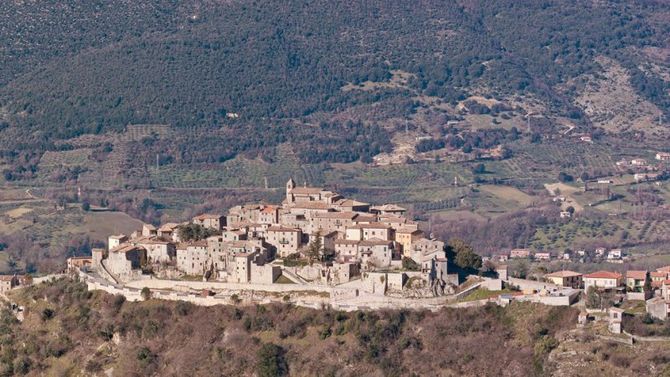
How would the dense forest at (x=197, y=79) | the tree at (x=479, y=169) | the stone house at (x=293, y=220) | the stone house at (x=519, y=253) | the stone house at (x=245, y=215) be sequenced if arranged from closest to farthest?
1. the stone house at (x=293, y=220)
2. the stone house at (x=245, y=215)
3. the stone house at (x=519, y=253)
4. the tree at (x=479, y=169)
5. the dense forest at (x=197, y=79)

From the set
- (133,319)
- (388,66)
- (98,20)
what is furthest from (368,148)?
(133,319)

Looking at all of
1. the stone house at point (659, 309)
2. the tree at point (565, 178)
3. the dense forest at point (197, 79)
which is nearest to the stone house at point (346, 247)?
the stone house at point (659, 309)

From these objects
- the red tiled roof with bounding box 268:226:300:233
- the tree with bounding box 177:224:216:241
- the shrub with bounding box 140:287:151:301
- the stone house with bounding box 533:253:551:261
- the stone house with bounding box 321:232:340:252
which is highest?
the red tiled roof with bounding box 268:226:300:233

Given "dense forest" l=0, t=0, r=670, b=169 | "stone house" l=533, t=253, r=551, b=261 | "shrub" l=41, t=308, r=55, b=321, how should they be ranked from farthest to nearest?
"dense forest" l=0, t=0, r=670, b=169 < "stone house" l=533, t=253, r=551, b=261 < "shrub" l=41, t=308, r=55, b=321

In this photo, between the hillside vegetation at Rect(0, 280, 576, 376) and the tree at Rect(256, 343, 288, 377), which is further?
the tree at Rect(256, 343, 288, 377)

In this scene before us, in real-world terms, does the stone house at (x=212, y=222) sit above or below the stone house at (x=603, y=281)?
above

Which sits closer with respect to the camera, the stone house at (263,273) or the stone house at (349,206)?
the stone house at (263,273)

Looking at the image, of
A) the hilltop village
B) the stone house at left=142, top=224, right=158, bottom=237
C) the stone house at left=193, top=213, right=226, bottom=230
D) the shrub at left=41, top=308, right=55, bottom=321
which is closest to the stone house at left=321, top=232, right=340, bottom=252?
the hilltop village

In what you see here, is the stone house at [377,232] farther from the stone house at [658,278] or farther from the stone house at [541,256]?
the stone house at [541,256]

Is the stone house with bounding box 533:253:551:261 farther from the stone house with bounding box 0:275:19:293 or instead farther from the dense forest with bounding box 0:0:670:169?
the stone house with bounding box 0:275:19:293
